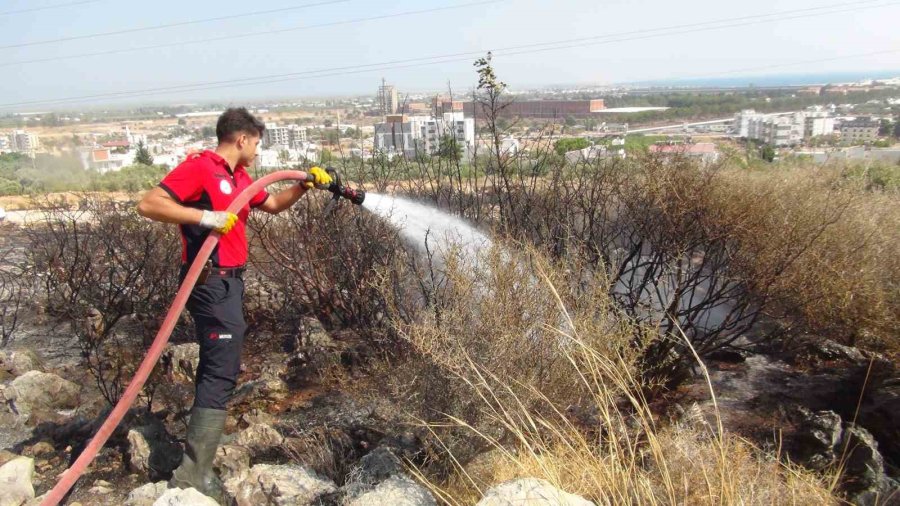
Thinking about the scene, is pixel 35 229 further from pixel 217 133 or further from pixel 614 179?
pixel 614 179

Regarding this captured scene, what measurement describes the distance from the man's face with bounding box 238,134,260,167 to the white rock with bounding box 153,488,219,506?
157 cm

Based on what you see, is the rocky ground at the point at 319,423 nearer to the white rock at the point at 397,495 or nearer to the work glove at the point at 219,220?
the white rock at the point at 397,495

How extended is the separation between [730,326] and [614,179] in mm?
1526

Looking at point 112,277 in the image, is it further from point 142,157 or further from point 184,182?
point 142,157

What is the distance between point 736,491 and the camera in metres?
2.29

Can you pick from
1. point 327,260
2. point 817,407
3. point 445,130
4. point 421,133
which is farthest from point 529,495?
point 421,133

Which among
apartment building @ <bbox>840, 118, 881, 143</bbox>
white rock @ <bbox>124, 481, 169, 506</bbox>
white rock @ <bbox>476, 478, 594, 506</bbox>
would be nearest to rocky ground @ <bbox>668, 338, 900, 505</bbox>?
white rock @ <bbox>476, 478, 594, 506</bbox>

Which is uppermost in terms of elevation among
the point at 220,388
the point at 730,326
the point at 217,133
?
the point at 217,133

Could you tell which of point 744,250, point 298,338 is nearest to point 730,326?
point 744,250

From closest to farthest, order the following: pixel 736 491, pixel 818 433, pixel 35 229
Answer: pixel 736 491 < pixel 818 433 < pixel 35 229

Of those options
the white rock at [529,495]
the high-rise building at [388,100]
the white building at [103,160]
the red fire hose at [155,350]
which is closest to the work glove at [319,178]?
the red fire hose at [155,350]

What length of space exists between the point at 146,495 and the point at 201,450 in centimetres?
29

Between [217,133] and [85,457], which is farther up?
[217,133]

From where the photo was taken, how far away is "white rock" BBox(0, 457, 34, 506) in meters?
3.06
